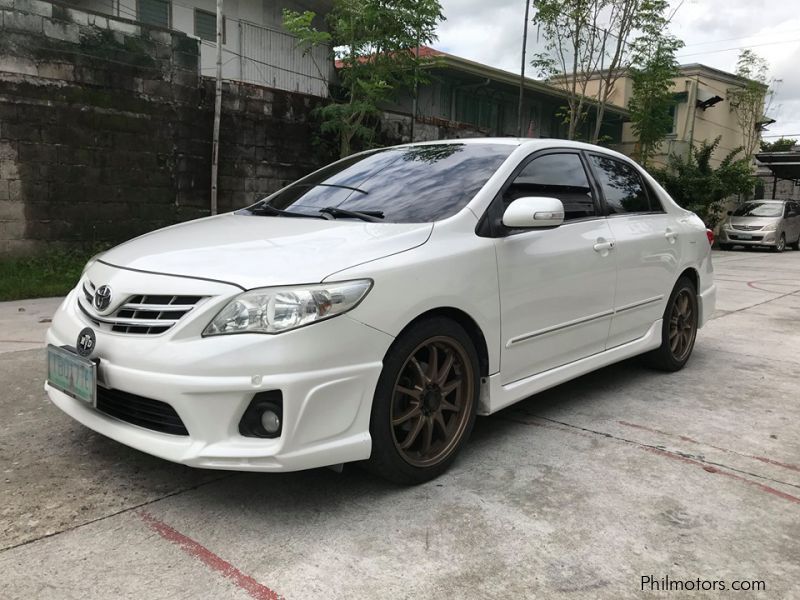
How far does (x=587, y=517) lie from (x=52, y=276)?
701cm

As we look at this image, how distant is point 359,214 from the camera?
3.10 m

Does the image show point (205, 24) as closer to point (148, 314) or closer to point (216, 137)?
point (216, 137)

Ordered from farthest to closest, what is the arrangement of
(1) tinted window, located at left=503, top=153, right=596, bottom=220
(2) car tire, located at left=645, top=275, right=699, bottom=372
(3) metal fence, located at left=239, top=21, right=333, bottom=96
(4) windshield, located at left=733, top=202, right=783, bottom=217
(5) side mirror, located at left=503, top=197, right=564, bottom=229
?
(4) windshield, located at left=733, top=202, right=783, bottom=217, (3) metal fence, located at left=239, top=21, right=333, bottom=96, (2) car tire, located at left=645, top=275, right=699, bottom=372, (1) tinted window, located at left=503, top=153, right=596, bottom=220, (5) side mirror, located at left=503, top=197, right=564, bottom=229

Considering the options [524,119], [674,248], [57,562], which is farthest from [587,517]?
[524,119]

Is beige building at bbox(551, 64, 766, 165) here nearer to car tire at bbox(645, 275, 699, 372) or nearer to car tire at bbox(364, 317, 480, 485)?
car tire at bbox(645, 275, 699, 372)

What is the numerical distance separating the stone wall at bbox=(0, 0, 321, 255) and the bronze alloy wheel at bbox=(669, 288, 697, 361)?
6.65 meters

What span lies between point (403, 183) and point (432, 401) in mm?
1185

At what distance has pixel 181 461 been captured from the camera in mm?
2359

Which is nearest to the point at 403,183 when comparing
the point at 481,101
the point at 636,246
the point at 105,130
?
the point at 636,246

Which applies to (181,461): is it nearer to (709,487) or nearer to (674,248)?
(709,487)

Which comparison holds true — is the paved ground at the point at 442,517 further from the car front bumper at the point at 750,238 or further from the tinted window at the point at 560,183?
the car front bumper at the point at 750,238

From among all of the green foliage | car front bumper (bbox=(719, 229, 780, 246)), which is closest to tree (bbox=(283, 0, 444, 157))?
the green foliage

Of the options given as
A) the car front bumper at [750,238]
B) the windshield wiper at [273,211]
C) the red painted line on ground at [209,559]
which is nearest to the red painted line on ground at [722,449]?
the windshield wiper at [273,211]

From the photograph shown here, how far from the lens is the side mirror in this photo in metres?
3.05
